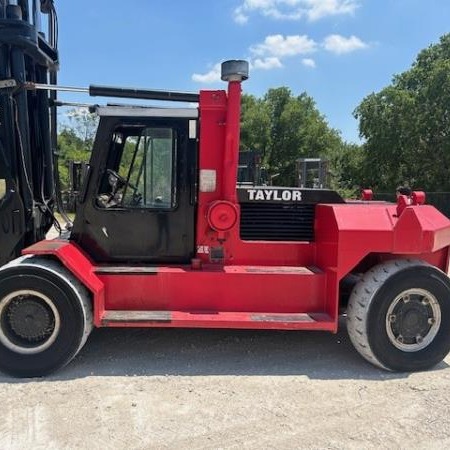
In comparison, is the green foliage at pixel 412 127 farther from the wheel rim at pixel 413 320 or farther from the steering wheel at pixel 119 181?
the steering wheel at pixel 119 181

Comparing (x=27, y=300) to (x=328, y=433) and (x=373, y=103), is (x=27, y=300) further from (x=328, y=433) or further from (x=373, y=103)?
(x=373, y=103)

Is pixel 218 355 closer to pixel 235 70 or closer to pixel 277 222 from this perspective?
pixel 277 222

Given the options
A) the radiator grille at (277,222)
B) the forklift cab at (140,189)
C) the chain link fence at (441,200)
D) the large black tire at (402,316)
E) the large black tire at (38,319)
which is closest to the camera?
the large black tire at (38,319)

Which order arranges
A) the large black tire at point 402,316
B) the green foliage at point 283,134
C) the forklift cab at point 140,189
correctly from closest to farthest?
1. the large black tire at point 402,316
2. the forklift cab at point 140,189
3. the green foliage at point 283,134

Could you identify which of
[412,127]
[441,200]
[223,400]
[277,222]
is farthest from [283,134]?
[223,400]

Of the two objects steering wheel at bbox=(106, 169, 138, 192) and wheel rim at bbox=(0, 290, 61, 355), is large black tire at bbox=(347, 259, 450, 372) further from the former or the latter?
wheel rim at bbox=(0, 290, 61, 355)

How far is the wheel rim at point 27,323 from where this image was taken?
4.68 metres

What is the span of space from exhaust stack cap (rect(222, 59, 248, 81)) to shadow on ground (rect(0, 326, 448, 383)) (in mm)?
2765

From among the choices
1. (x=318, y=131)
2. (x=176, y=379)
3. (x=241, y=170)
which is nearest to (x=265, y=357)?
(x=176, y=379)

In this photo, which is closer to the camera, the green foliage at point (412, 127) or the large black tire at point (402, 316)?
the large black tire at point (402, 316)

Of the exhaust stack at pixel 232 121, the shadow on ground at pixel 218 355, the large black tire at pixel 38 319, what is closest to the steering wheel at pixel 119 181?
the exhaust stack at pixel 232 121

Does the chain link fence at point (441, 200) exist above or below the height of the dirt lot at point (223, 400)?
above

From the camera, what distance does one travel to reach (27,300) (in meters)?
4.70

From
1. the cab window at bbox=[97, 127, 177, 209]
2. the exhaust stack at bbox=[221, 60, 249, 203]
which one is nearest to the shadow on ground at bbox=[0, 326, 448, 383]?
the cab window at bbox=[97, 127, 177, 209]
